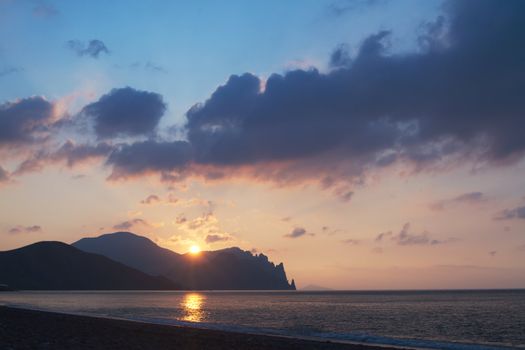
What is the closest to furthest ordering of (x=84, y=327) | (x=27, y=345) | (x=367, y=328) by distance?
1. (x=27, y=345)
2. (x=84, y=327)
3. (x=367, y=328)

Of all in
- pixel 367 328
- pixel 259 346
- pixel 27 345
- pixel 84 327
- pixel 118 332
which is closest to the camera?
pixel 27 345

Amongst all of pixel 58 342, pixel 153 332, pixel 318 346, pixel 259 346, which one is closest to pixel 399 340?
pixel 318 346

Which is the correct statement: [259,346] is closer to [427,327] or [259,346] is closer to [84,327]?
[84,327]

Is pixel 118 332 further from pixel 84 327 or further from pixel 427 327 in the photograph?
pixel 427 327

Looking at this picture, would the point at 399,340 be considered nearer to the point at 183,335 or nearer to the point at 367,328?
the point at 367,328

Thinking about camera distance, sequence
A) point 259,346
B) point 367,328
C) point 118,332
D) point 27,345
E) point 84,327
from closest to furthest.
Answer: point 27,345, point 259,346, point 118,332, point 84,327, point 367,328

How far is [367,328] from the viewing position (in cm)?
6538

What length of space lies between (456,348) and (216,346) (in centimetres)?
2171

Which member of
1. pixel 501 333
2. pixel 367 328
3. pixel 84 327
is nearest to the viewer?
pixel 84 327

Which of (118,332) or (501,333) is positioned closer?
(118,332)

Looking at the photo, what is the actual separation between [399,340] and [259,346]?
1785 centimetres

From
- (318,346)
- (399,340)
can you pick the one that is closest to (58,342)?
(318,346)

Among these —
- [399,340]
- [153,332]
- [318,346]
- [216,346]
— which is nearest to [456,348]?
[399,340]

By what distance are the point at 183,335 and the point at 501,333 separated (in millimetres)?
38292
